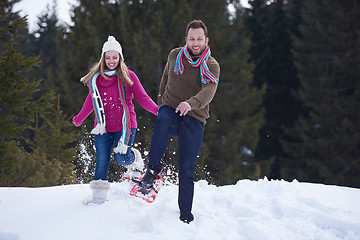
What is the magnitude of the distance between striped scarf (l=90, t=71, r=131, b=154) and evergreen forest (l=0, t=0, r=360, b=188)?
288 centimetres

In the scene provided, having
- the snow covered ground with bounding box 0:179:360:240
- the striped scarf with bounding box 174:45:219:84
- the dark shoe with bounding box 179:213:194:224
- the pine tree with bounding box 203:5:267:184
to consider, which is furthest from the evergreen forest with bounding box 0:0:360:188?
the striped scarf with bounding box 174:45:219:84

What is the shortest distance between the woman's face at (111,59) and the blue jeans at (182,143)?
0.72 meters

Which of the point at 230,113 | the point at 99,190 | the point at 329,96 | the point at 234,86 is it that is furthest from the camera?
the point at 329,96

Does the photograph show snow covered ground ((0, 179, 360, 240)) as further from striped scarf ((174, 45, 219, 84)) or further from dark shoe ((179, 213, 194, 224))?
striped scarf ((174, 45, 219, 84))

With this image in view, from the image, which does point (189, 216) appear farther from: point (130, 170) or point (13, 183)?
point (13, 183)

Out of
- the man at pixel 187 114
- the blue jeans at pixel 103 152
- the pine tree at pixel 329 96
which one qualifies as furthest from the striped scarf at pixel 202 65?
the pine tree at pixel 329 96

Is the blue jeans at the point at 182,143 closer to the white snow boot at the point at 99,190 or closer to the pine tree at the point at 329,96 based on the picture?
the white snow boot at the point at 99,190

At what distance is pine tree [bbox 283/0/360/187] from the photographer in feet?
49.9

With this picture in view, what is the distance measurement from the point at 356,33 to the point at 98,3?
11341 mm

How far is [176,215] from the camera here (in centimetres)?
340

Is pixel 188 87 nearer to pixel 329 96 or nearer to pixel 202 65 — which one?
pixel 202 65

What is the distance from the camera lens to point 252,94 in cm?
1477

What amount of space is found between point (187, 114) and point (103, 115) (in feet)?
2.91

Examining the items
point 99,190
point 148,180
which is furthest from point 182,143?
point 99,190
